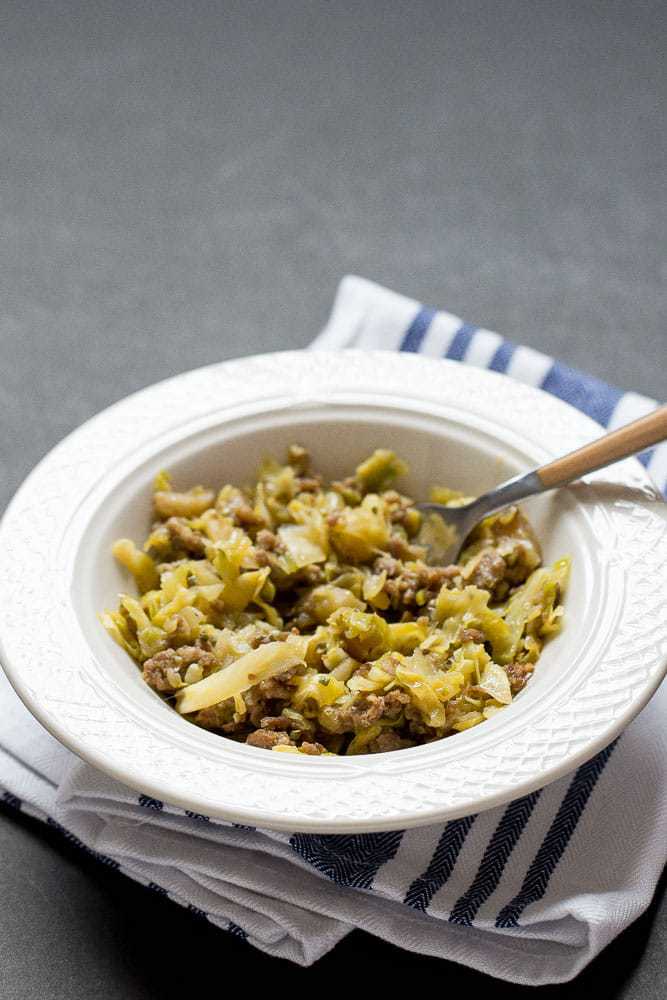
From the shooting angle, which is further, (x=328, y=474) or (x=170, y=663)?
(x=328, y=474)

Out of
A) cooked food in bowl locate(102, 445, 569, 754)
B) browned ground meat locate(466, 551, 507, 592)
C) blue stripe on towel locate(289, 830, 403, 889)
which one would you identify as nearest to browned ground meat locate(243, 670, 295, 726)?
cooked food in bowl locate(102, 445, 569, 754)

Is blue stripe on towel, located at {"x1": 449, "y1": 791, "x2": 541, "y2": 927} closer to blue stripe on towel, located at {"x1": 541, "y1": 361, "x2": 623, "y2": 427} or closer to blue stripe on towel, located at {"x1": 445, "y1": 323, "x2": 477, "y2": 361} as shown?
blue stripe on towel, located at {"x1": 541, "y1": 361, "x2": 623, "y2": 427}

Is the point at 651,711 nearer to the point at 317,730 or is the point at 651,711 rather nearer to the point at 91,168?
the point at 317,730

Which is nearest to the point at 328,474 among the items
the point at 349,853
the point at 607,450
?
the point at 607,450

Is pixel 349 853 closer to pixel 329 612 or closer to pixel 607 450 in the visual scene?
pixel 329 612

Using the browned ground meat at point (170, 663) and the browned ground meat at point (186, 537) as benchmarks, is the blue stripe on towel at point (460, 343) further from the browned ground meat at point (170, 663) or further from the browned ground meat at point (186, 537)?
the browned ground meat at point (170, 663)

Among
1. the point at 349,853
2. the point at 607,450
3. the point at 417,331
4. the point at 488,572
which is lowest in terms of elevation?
the point at 349,853
